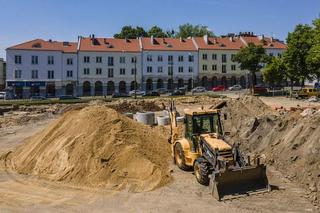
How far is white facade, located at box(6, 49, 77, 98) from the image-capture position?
240 ft

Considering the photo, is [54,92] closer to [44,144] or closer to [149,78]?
[149,78]

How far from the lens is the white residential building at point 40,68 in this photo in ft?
240

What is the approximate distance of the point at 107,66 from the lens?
260 ft

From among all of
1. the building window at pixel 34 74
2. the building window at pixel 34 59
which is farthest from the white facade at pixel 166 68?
the building window at pixel 34 74

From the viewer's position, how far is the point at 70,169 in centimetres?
1700

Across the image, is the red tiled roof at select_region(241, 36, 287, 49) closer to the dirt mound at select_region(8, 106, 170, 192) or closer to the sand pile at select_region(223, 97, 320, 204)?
the sand pile at select_region(223, 97, 320, 204)

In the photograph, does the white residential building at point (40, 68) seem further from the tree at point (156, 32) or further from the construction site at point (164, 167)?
the construction site at point (164, 167)

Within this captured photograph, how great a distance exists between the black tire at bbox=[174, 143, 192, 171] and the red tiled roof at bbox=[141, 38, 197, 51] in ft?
212

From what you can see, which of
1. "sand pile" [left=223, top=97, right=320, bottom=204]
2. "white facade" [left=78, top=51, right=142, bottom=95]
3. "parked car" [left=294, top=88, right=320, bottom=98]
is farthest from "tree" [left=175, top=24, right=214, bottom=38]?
"sand pile" [left=223, top=97, right=320, bottom=204]

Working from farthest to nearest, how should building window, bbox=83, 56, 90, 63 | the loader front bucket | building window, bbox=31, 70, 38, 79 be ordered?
building window, bbox=83, 56, 90, 63 < building window, bbox=31, 70, 38, 79 < the loader front bucket

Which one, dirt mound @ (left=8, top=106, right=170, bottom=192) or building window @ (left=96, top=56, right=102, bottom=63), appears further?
building window @ (left=96, top=56, right=102, bottom=63)

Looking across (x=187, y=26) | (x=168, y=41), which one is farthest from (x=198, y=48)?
(x=187, y=26)

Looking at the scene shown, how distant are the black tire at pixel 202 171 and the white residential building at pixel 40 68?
209 feet

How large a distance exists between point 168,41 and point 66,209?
7329cm
